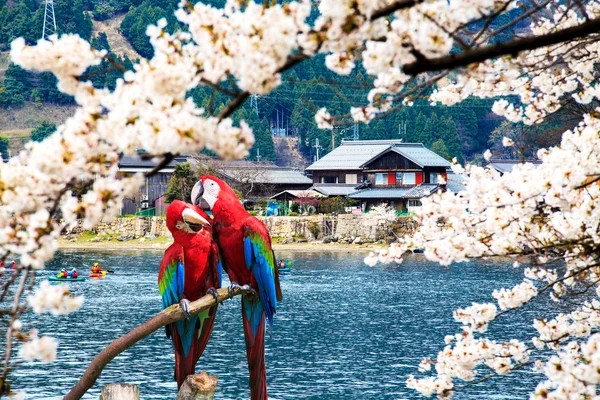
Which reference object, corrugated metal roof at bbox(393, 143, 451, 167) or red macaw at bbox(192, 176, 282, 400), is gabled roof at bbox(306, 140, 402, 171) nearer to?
corrugated metal roof at bbox(393, 143, 451, 167)

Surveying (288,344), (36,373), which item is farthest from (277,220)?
(36,373)

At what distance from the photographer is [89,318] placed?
2505 centimetres

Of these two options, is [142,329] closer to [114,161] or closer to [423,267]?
[114,161]

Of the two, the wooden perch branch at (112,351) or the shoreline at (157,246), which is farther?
the shoreline at (157,246)

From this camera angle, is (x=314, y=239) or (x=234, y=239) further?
(x=314, y=239)

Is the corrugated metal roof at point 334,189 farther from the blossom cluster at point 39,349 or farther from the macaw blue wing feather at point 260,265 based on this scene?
the blossom cluster at point 39,349

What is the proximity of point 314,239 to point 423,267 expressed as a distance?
998 centimetres

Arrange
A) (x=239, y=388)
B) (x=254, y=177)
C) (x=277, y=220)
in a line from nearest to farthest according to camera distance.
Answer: (x=239, y=388)
(x=277, y=220)
(x=254, y=177)

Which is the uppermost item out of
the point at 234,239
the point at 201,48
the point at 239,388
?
the point at 201,48

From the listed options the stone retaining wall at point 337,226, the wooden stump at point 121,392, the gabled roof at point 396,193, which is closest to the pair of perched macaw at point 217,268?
the wooden stump at point 121,392

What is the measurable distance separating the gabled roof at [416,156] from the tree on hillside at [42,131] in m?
32.5

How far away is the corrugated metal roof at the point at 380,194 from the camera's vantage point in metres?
51.4

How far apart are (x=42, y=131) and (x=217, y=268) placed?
68782 mm

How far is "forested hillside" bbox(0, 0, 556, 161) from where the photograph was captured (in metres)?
77.0
